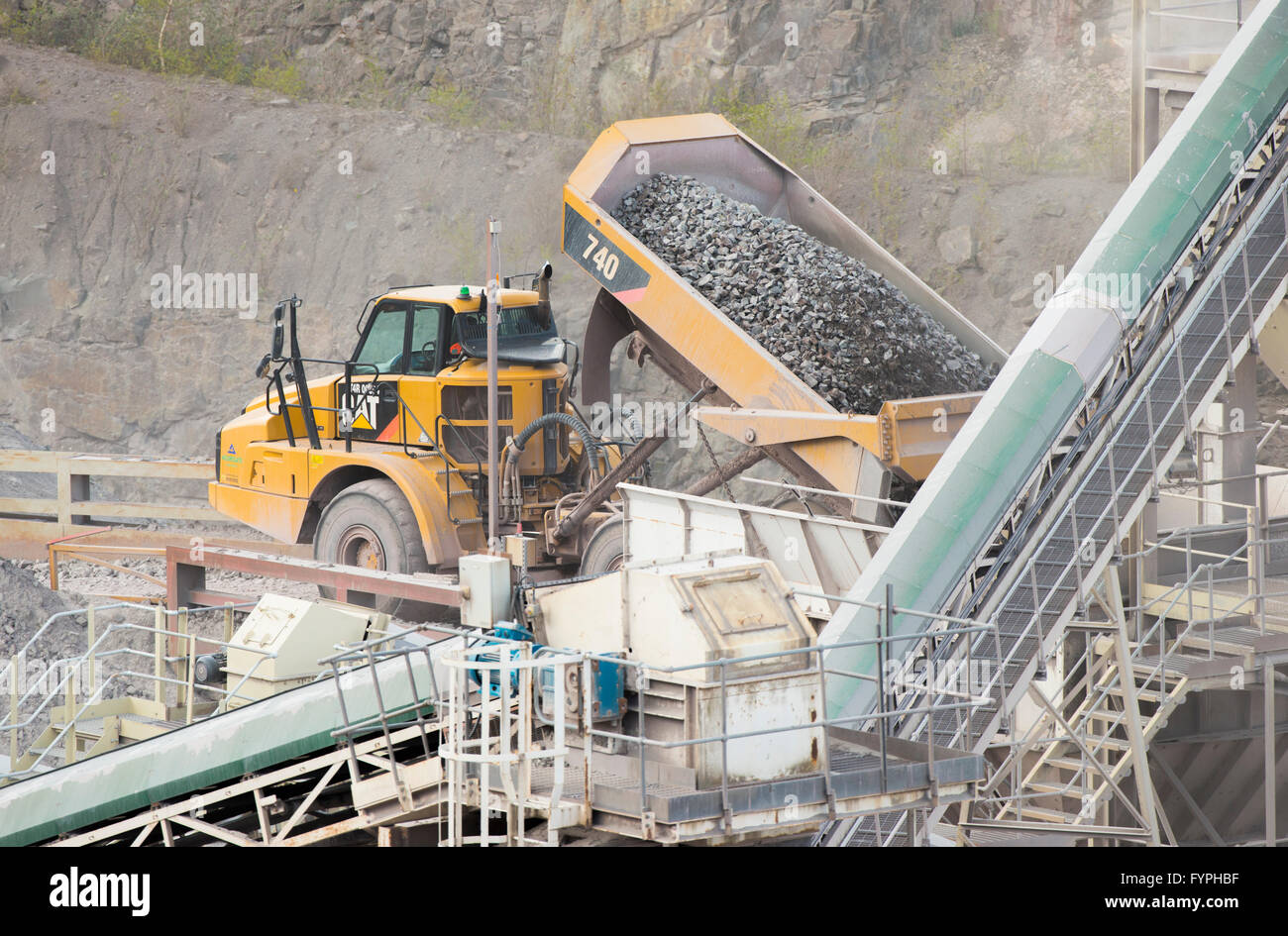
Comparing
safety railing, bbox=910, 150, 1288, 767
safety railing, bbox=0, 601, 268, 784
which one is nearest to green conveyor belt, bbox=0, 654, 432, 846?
safety railing, bbox=0, 601, 268, 784

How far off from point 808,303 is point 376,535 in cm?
381

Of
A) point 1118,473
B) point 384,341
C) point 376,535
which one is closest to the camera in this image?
point 1118,473

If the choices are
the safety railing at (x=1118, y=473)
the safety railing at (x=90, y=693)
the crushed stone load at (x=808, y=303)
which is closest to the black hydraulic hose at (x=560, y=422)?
the crushed stone load at (x=808, y=303)

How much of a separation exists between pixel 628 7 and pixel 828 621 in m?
17.9

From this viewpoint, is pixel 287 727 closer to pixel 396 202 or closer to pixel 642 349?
pixel 642 349

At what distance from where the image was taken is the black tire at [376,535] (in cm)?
1237

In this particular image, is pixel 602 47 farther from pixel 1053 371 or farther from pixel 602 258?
pixel 1053 371

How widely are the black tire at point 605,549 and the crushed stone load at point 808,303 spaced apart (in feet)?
5.76

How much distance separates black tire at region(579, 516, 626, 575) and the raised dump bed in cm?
108

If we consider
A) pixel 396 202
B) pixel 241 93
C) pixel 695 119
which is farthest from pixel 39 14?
pixel 695 119

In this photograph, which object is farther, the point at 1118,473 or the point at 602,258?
the point at 602,258

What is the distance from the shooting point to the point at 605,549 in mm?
12008

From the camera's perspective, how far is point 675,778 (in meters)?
6.73

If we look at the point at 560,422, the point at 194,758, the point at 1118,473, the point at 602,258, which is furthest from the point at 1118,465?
the point at 194,758
